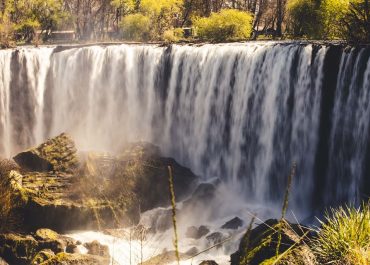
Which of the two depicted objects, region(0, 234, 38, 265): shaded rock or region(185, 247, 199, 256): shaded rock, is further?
region(185, 247, 199, 256): shaded rock

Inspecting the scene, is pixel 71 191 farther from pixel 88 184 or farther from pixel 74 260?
pixel 74 260

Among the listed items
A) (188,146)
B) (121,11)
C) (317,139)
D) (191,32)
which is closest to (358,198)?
(317,139)

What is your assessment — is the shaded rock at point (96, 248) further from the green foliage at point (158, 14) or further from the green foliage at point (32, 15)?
the green foliage at point (32, 15)

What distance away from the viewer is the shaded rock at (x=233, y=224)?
17.9 metres

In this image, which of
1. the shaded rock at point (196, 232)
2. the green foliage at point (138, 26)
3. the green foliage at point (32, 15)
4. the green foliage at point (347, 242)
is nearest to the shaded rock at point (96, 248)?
the shaded rock at point (196, 232)

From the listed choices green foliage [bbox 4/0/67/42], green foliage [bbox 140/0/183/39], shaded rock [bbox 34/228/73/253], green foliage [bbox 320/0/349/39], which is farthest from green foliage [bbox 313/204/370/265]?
green foliage [bbox 4/0/67/42]

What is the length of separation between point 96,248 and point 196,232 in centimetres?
413

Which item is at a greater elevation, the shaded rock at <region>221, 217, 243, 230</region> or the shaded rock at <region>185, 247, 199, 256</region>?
the shaded rock at <region>221, 217, 243, 230</region>

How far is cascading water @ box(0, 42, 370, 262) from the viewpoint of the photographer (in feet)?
56.6

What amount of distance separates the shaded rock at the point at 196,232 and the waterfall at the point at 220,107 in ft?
11.9

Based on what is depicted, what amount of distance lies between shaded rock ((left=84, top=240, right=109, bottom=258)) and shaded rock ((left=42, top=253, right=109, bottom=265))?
1.57m

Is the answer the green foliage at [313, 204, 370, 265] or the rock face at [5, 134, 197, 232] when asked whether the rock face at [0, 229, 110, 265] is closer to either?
the rock face at [5, 134, 197, 232]

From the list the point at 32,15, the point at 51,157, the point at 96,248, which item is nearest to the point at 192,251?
the point at 96,248

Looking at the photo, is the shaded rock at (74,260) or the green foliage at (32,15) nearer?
the shaded rock at (74,260)
